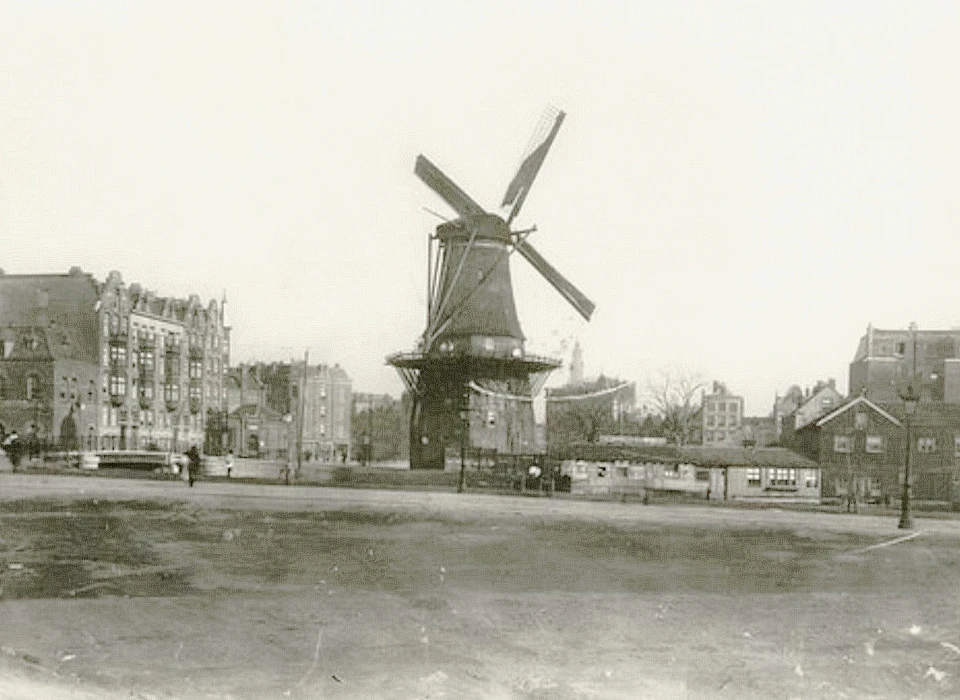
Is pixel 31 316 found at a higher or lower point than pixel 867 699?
higher

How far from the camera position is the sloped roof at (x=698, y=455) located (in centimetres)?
3719

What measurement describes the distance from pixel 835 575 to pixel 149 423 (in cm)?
3935

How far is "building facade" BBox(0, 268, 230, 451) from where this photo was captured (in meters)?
24.7

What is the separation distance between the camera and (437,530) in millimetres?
17578

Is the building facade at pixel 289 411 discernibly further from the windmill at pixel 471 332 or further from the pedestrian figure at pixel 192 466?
the pedestrian figure at pixel 192 466

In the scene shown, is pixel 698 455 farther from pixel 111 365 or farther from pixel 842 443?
pixel 111 365

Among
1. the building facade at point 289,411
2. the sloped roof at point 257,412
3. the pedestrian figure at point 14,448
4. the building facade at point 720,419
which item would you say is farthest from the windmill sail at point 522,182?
the building facade at point 720,419

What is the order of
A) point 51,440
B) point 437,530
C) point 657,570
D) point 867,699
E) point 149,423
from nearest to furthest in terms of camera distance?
point 867,699 → point 657,570 → point 437,530 → point 51,440 → point 149,423

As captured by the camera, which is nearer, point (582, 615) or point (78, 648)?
point (78, 648)

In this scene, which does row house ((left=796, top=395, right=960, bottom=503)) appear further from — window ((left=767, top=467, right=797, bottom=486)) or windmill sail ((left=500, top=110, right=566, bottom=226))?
windmill sail ((left=500, top=110, right=566, bottom=226))

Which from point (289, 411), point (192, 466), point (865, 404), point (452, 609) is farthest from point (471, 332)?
point (452, 609)

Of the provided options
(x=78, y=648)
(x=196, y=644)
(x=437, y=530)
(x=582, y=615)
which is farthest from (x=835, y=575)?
(x=78, y=648)

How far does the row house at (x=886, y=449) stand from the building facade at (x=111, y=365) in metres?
18.1

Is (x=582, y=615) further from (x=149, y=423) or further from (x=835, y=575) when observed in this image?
(x=149, y=423)
